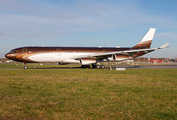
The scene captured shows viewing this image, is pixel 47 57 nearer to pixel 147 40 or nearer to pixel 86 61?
pixel 86 61

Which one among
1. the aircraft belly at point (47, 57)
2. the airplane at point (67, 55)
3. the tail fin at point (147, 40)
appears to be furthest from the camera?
the tail fin at point (147, 40)

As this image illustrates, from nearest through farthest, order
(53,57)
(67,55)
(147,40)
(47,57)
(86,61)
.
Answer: (86,61) → (47,57) → (53,57) → (67,55) → (147,40)

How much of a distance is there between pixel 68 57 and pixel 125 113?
1249 inches

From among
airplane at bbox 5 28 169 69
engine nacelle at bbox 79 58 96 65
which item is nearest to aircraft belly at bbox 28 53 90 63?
airplane at bbox 5 28 169 69

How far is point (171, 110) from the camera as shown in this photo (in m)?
6.62

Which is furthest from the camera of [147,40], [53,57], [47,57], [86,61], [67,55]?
[147,40]

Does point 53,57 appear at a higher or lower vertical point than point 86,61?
higher

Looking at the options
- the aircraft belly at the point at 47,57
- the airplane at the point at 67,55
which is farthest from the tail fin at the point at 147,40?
the aircraft belly at the point at 47,57

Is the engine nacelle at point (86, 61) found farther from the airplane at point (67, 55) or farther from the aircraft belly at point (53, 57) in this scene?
the aircraft belly at point (53, 57)

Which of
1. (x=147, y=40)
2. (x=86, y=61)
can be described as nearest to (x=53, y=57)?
(x=86, y=61)

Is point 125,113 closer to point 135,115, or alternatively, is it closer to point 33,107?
point 135,115

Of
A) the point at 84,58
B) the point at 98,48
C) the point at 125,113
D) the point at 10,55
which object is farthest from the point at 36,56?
the point at 125,113

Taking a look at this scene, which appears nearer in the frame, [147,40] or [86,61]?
[86,61]

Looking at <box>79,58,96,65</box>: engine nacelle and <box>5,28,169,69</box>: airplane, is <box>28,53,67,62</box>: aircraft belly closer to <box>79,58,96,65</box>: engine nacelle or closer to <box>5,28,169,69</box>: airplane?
<box>5,28,169,69</box>: airplane
